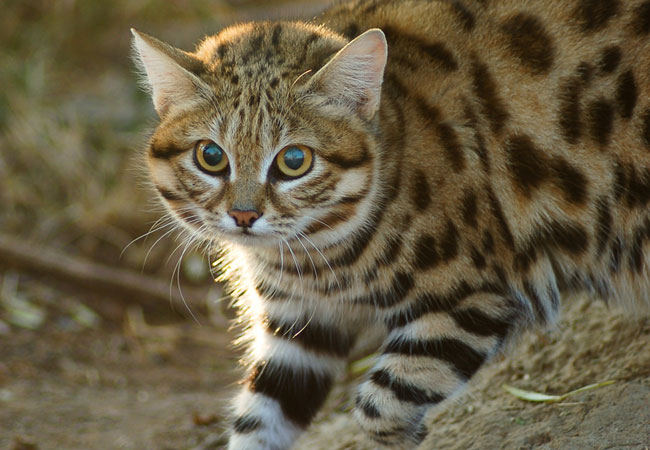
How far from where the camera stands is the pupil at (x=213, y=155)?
271 centimetres

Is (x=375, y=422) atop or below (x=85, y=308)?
atop

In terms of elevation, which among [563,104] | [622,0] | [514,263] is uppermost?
[622,0]

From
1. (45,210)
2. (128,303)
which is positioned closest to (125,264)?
(128,303)

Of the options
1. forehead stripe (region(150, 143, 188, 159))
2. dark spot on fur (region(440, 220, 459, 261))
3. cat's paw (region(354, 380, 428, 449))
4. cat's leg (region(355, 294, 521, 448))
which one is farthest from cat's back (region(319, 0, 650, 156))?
cat's paw (region(354, 380, 428, 449))

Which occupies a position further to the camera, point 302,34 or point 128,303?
point 128,303

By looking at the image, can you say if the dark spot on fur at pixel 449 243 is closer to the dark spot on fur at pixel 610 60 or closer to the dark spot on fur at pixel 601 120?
the dark spot on fur at pixel 601 120

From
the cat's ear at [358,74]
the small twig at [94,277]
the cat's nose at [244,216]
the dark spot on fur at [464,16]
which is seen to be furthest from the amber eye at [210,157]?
the small twig at [94,277]

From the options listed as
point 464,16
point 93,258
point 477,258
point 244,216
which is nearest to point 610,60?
point 464,16

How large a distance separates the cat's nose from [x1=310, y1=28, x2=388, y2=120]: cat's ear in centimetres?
46

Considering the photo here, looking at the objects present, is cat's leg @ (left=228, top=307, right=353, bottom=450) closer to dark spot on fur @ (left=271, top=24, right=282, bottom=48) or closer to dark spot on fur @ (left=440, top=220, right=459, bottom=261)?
dark spot on fur @ (left=440, top=220, right=459, bottom=261)

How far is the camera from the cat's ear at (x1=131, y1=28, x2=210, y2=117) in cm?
277

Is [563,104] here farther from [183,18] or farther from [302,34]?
[183,18]

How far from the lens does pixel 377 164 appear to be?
9.10 feet

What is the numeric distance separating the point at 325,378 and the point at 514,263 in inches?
34.6
